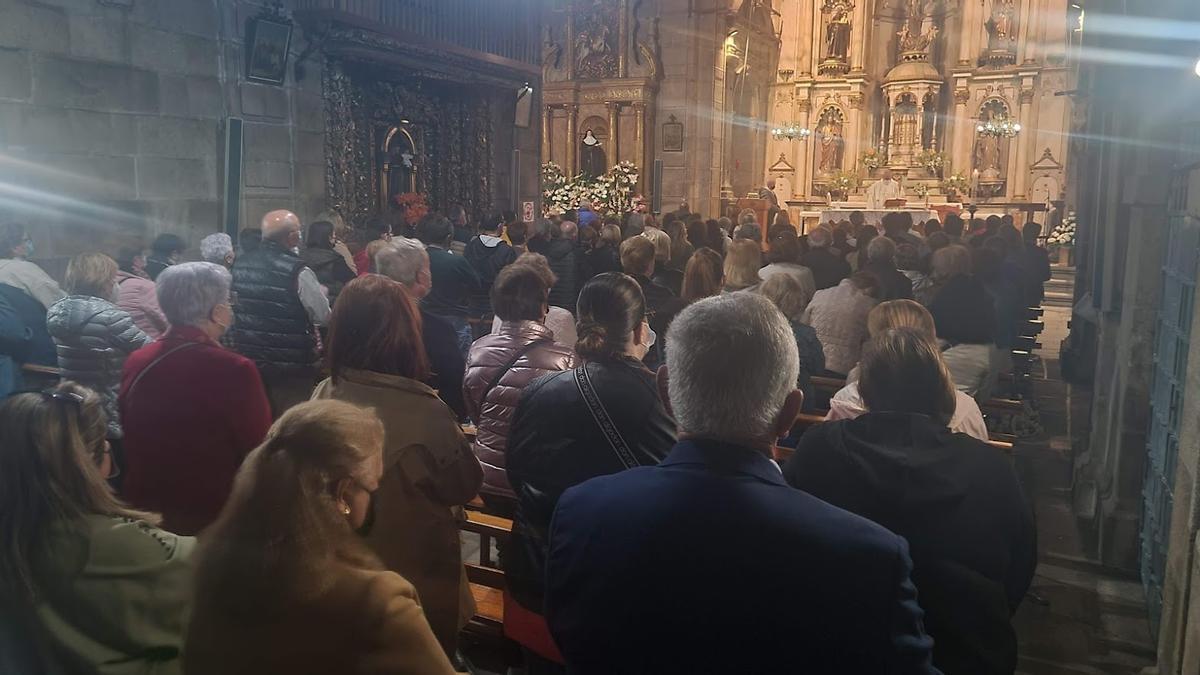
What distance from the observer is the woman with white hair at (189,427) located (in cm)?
303

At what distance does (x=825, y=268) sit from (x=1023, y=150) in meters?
18.1

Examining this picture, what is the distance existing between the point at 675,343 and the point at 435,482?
1211 mm

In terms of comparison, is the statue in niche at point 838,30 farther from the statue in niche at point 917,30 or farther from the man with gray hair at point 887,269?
the man with gray hair at point 887,269

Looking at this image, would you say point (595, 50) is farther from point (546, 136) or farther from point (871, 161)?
point (871, 161)

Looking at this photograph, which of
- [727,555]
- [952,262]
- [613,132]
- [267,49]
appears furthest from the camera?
[613,132]

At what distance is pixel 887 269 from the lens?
666 centimetres

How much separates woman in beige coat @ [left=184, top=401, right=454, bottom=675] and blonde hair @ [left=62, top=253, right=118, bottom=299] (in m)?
3.42

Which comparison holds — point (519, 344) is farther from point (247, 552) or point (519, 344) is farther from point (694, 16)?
point (694, 16)

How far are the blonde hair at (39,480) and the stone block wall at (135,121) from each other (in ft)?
14.9

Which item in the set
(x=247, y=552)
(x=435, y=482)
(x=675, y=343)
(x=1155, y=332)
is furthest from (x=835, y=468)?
(x=1155, y=332)

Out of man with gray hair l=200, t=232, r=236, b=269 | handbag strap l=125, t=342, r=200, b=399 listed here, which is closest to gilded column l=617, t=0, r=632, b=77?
man with gray hair l=200, t=232, r=236, b=269

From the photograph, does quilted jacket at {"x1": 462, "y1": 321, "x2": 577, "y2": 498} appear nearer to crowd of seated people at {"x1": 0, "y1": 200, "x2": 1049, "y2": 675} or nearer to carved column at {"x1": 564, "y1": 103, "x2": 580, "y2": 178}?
crowd of seated people at {"x1": 0, "y1": 200, "x2": 1049, "y2": 675}

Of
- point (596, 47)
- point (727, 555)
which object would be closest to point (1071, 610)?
point (727, 555)

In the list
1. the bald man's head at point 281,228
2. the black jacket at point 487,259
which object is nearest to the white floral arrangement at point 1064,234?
the black jacket at point 487,259
